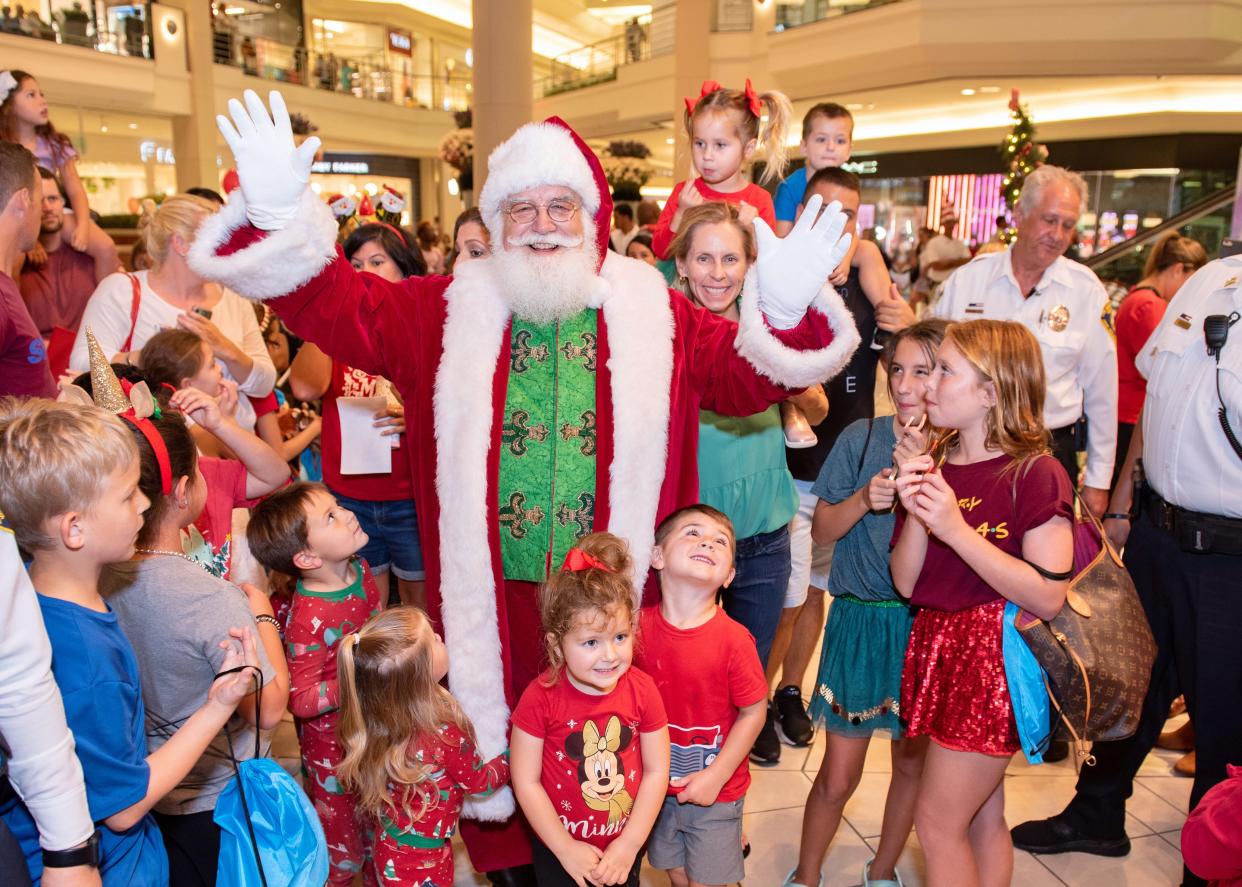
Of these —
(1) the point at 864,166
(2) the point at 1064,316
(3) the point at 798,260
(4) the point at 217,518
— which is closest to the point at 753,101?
(2) the point at 1064,316

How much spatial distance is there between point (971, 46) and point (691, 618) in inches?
405

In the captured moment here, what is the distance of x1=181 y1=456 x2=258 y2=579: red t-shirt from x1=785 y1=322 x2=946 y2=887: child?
141 centimetres

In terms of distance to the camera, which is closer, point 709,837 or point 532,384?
point 709,837

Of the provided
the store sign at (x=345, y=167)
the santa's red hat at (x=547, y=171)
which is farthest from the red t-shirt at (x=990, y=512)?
the store sign at (x=345, y=167)

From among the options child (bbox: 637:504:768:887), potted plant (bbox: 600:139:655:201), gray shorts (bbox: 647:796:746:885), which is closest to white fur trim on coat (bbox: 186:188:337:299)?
child (bbox: 637:504:768:887)

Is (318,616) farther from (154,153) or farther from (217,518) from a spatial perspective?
(154,153)

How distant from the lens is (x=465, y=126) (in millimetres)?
10125

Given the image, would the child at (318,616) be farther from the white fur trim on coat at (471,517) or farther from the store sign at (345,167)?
the store sign at (345,167)

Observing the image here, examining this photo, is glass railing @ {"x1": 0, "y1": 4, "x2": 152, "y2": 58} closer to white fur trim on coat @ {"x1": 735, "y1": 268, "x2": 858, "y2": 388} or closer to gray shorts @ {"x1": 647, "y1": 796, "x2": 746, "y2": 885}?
white fur trim on coat @ {"x1": 735, "y1": 268, "x2": 858, "y2": 388}

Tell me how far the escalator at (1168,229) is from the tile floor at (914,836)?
6019 millimetres

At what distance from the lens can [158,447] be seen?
1.60m

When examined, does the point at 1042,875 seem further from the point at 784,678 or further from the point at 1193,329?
the point at 1193,329

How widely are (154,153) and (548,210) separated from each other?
55.8 feet

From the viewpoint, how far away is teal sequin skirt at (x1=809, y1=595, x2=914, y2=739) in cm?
222
